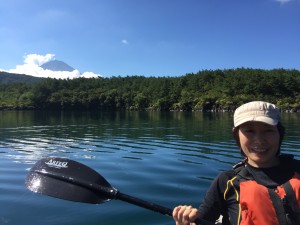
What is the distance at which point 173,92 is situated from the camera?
13162 cm

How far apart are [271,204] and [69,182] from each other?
8.45 ft

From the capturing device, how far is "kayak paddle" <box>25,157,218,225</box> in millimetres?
4520

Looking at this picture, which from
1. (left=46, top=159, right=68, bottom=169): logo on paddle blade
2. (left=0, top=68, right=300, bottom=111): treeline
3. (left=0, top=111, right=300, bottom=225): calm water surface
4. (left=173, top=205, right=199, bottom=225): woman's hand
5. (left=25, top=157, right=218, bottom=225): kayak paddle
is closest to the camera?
(left=173, top=205, right=199, bottom=225): woman's hand

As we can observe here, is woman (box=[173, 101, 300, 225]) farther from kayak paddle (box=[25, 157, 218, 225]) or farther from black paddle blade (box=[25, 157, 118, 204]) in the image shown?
black paddle blade (box=[25, 157, 118, 204])

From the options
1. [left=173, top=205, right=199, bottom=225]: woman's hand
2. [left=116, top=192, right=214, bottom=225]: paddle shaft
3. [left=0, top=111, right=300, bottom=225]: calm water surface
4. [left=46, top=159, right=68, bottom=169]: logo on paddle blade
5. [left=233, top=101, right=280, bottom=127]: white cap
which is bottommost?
[left=0, top=111, right=300, bottom=225]: calm water surface

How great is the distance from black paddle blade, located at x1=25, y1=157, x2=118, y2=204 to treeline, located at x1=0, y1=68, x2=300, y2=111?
93.5 meters

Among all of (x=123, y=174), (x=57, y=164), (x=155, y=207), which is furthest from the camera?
(x=123, y=174)

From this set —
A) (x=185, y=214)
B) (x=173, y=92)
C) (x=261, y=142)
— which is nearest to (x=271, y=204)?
(x=261, y=142)

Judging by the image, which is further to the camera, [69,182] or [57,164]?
[57,164]

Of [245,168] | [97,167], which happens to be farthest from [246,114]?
[97,167]

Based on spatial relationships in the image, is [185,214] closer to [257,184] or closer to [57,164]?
[257,184]

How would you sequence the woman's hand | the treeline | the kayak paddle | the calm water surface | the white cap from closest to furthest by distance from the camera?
the woman's hand → the white cap → the kayak paddle → the calm water surface → the treeline

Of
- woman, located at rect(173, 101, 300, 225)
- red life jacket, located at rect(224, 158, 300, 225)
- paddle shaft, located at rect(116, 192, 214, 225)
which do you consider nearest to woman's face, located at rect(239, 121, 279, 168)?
woman, located at rect(173, 101, 300, 225)

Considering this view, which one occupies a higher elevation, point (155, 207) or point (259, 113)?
point (259, 113)
